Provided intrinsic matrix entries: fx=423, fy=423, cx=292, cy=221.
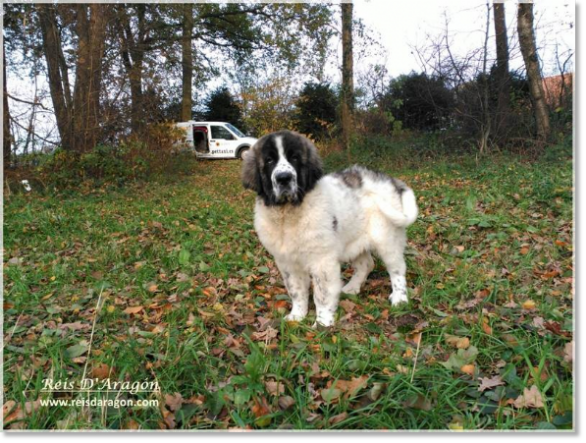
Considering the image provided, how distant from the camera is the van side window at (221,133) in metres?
14.2

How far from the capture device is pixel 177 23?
12.3 metres

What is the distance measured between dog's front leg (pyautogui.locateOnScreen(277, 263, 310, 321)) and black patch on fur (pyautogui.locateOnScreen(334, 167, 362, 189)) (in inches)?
35.7

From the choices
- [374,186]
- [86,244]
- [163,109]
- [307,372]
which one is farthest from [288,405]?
[163,109]

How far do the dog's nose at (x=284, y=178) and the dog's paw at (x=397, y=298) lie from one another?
137cm

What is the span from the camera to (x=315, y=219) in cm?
323

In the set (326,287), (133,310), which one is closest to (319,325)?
(326,287)

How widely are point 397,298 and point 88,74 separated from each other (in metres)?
9.62

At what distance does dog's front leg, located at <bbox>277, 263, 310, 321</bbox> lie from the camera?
3455 mm

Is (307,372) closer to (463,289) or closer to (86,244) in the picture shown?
(463,289)

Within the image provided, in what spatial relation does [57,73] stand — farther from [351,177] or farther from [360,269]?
[360,269]

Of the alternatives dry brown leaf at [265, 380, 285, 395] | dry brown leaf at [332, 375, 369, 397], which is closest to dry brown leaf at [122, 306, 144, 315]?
dry brown leaf at [265, 380, 285, 395]

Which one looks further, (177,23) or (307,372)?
(177,23)

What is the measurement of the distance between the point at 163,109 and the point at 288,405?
11024 millimetres

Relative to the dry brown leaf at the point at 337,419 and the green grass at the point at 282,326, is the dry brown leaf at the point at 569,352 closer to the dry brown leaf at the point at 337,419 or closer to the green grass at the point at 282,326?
the green grass at the point at 282,326
